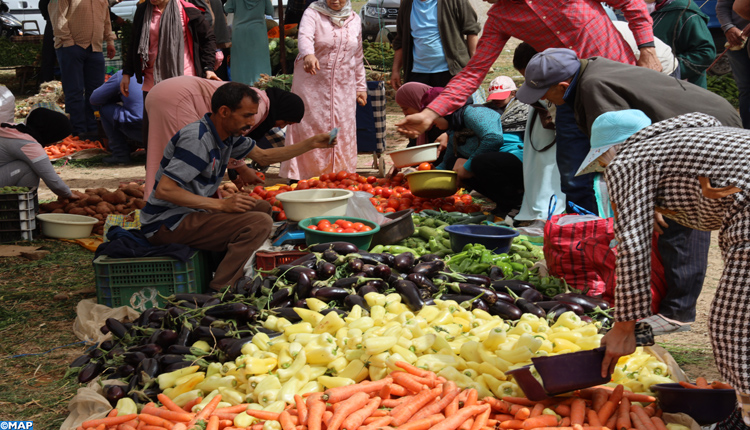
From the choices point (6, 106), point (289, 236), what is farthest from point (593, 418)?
point (6, 106)

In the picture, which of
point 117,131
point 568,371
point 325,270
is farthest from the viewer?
point 117,131

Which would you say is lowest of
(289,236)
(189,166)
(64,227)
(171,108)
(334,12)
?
(64,227)

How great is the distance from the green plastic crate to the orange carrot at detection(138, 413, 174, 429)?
5.19 ft

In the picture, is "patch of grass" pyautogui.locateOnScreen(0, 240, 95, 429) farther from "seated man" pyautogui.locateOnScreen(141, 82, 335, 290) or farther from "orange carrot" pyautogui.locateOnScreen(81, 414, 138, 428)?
"seated man" pyautogui.locateOnScreen(141, 82, 335, 290)

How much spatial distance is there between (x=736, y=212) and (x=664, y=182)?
22cm

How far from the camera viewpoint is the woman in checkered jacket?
6.42 ft

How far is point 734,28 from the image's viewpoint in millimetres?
5848

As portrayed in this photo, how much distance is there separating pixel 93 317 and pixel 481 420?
2651mm

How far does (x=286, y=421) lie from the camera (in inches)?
90.6

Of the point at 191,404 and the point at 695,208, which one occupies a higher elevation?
the point at 695,208

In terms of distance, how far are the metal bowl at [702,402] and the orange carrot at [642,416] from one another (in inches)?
4.1

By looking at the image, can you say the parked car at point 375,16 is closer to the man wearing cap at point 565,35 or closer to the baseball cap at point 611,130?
the man wearing cap at point 565,35

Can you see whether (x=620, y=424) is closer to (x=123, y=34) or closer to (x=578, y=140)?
(x=578, y=140)

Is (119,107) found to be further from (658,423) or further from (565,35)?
(658,423)
